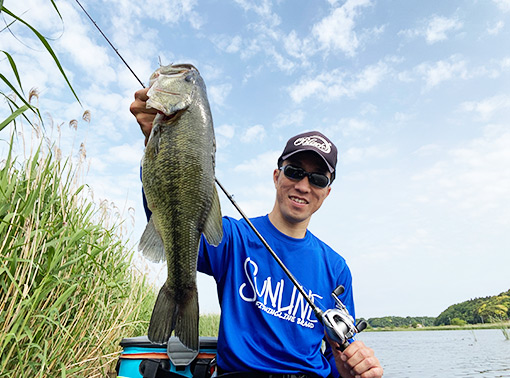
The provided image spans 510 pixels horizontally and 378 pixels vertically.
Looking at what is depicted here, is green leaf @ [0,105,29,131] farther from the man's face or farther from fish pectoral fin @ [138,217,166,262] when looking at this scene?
the man's face

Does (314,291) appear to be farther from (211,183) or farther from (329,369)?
(211,183)

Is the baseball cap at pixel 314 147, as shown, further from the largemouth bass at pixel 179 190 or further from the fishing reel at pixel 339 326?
the largemouth bass at pixel 179 190

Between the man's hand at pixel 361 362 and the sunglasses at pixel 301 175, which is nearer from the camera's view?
the man's hand at pixel 361 362

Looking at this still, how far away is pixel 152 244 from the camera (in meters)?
1.95

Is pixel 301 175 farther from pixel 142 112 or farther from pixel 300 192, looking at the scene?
pixel 142 112

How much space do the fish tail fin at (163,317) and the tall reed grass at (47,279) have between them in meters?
1.35

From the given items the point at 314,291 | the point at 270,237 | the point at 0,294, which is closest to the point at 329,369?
the point at 314,291

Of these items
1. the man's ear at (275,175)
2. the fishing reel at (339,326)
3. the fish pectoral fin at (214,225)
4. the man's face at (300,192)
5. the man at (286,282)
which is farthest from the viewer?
the man's ear at (275,175)

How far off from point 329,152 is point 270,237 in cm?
89

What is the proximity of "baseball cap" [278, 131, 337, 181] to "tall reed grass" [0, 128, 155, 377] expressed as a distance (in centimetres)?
207

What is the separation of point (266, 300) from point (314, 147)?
51.8 inches

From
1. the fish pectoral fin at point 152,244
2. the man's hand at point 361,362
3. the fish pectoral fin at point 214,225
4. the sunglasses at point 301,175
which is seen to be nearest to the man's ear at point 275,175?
the sunglasses at point 301,175

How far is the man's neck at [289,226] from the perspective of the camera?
3344 millimetres

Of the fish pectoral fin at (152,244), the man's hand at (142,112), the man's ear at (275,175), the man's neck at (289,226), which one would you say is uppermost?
the man's ear at (275,175)
